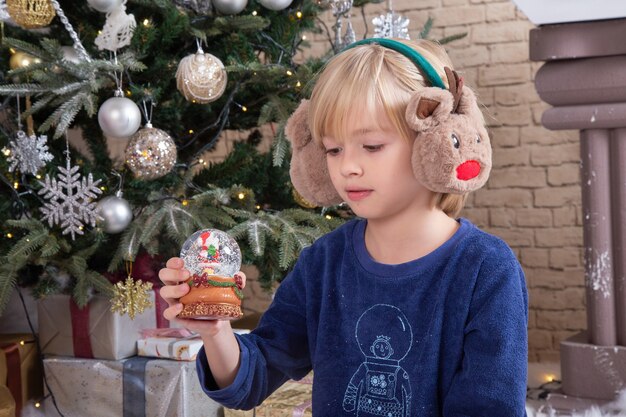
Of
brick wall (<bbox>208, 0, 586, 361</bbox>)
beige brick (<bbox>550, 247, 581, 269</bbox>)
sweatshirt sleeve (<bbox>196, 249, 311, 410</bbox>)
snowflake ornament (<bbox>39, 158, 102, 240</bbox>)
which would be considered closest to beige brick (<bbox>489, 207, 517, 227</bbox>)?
brick wall (<bbox>208, 0, 586, 361</bbox>)

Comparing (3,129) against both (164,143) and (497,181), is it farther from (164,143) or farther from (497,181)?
(497,181)

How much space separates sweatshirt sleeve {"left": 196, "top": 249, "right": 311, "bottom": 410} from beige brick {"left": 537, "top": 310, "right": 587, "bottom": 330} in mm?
2296

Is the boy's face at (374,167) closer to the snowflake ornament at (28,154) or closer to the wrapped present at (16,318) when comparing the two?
the snowflake ornament at (28,154)

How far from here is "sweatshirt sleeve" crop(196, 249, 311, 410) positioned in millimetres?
1281

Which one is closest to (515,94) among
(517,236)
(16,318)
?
(517,236)

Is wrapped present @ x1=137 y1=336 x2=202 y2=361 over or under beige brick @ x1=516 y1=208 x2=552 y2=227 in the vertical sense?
under

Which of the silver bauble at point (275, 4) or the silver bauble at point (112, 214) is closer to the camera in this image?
the silver bauble at point (112, 214)

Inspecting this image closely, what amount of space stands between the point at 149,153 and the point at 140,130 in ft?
0.30

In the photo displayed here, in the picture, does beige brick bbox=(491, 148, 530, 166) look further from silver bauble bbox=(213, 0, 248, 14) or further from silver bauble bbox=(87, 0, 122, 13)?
silver bauble bbox=(87, 0, 122, 13)

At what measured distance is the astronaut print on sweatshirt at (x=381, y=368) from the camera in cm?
119

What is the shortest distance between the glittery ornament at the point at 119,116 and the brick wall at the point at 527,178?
5.84 ft

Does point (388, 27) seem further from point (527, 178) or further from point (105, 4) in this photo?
point (527, 178)

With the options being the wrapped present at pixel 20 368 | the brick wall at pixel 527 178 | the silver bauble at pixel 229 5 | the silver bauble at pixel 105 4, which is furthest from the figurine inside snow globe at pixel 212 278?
the brick wall at pixel 527 178

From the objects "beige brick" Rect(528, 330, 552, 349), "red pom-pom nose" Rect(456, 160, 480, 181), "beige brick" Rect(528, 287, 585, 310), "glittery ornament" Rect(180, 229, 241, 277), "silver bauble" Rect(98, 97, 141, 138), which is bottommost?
"beige brick" Rect(528, 330, 552, 349)
